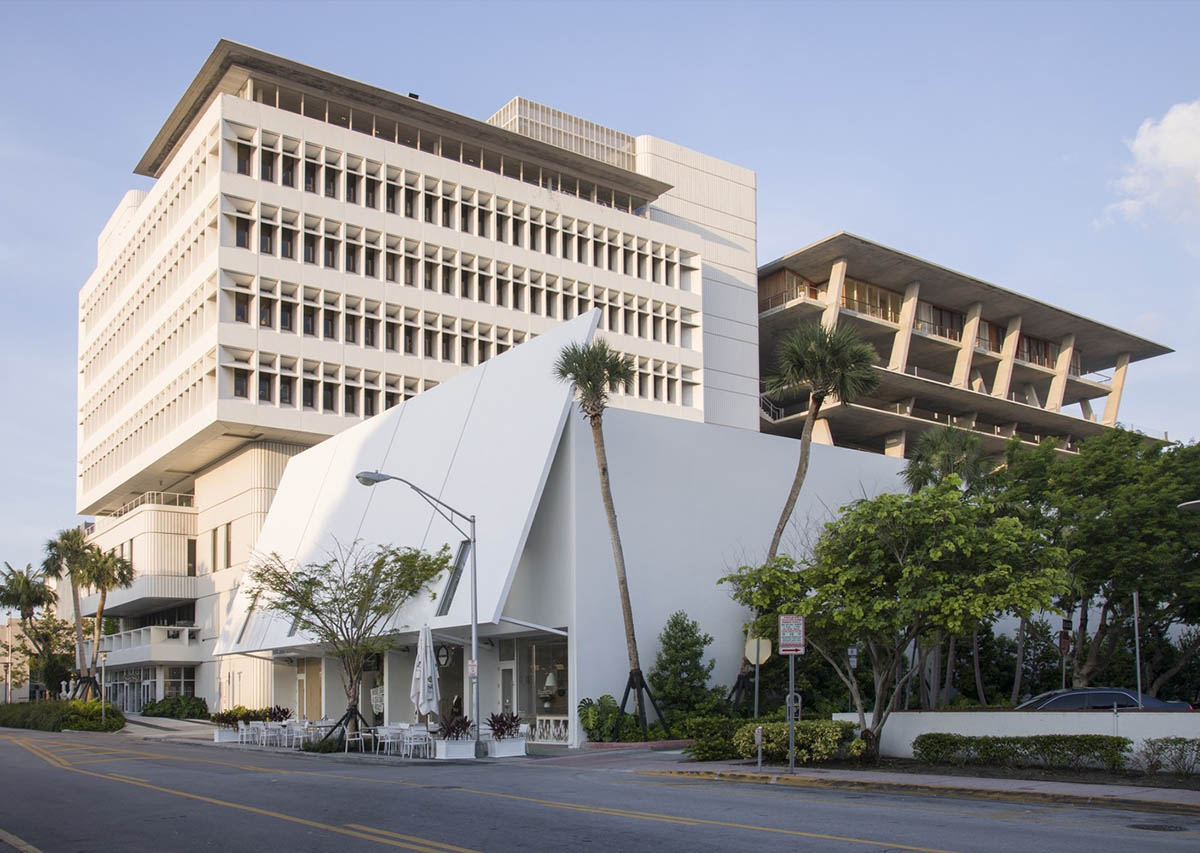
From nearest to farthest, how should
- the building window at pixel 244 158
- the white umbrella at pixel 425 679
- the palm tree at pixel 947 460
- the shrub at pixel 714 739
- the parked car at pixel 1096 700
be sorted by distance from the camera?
the shrub at pixel 714 739
the parked car at pixel 1096 700
the white umbrella at pixel 425 679
the palm tree at pixel 947 460
the building window at pixel 244 158

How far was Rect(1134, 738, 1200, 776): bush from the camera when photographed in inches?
776

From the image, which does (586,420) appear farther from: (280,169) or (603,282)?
(603,282)

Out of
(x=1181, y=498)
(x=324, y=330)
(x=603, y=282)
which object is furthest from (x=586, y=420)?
(x=603, y=282)

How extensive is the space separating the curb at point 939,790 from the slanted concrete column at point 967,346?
62.3m

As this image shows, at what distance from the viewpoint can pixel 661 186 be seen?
74.7 m

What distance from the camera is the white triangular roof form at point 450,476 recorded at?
114 feet

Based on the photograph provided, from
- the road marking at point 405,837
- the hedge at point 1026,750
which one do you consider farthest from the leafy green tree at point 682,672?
the road marking at point 405,837

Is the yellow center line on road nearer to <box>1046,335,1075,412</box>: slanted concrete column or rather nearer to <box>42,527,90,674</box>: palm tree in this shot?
<box>42,527,90,674</box>: palm tree

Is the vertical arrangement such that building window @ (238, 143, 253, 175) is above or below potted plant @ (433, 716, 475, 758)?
above

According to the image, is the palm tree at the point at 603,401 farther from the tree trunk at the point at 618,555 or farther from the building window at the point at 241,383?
the building window at the point at 241,383

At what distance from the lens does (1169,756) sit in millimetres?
20031

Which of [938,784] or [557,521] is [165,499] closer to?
[557,521]

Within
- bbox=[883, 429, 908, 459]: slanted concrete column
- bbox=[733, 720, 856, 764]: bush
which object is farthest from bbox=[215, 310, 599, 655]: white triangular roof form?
bbox=[883, 429, 908, 459]: slanted concrete column

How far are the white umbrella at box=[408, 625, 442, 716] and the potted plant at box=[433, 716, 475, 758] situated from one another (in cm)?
84
